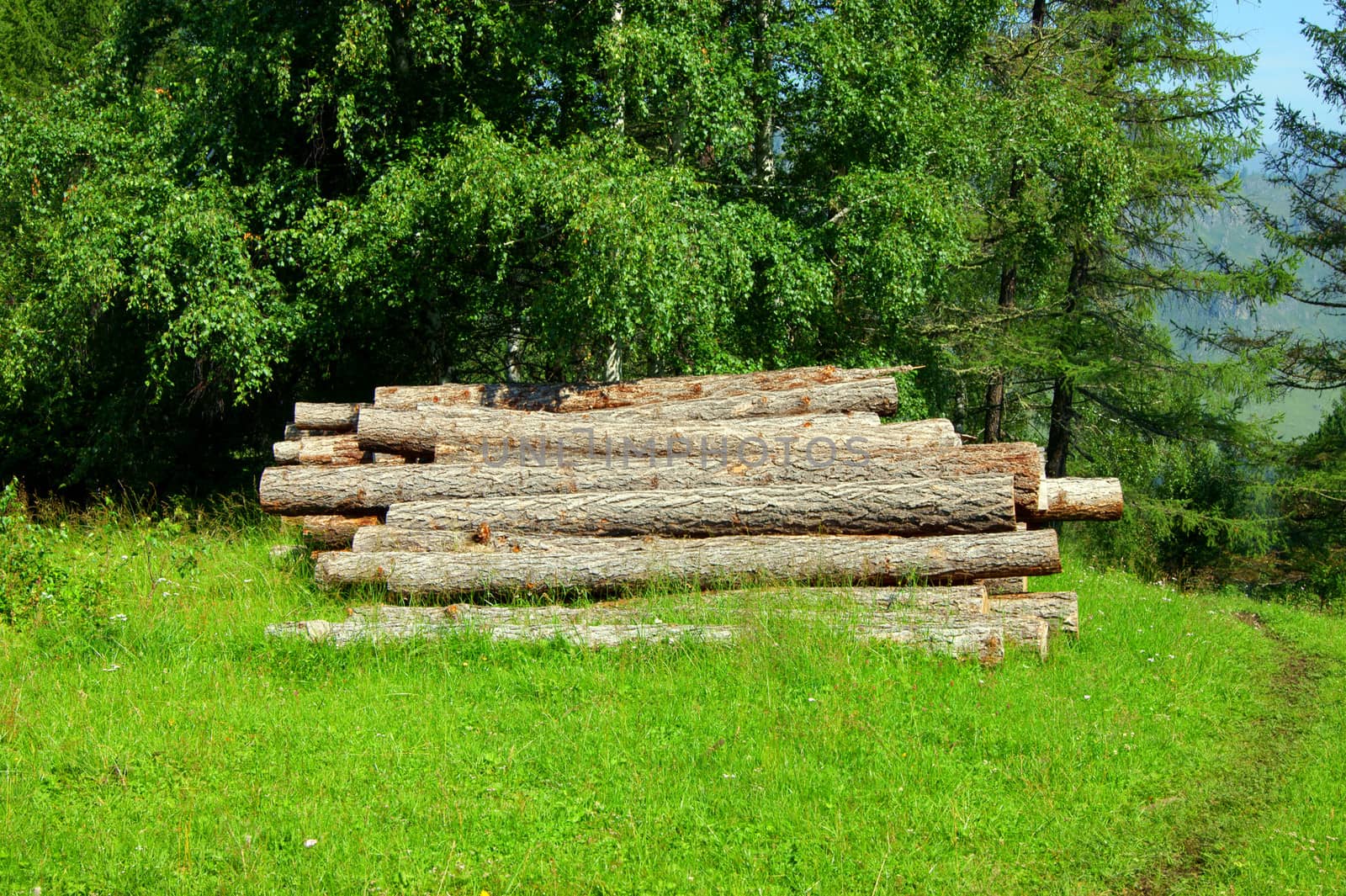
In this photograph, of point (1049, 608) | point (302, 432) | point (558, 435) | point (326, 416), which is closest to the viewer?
point (1049, 608)

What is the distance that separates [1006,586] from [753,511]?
2.01 m

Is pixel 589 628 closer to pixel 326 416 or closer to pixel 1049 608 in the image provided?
pixel 1049 608

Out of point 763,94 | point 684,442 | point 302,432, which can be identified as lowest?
point 302,432

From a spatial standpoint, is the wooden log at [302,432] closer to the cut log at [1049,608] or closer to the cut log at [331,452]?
the cut log at [331,452]

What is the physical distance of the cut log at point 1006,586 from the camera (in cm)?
780

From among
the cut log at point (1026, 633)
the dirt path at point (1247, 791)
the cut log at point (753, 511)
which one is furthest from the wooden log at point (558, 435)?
the dirt path at point (1247, 791)

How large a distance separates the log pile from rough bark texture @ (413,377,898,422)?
23 centimetres

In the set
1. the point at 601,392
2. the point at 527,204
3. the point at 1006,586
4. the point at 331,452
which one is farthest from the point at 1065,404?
the point at 331,452

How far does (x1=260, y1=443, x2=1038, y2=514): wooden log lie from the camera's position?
8.38 metres

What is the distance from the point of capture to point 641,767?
18.0 ft

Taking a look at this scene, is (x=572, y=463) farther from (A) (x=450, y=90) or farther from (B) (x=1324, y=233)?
(B) (x=1324, y=233)

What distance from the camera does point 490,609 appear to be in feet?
24.6

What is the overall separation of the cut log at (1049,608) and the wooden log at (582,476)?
103cm

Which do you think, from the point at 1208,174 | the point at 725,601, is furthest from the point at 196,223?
the point at 1208,174
